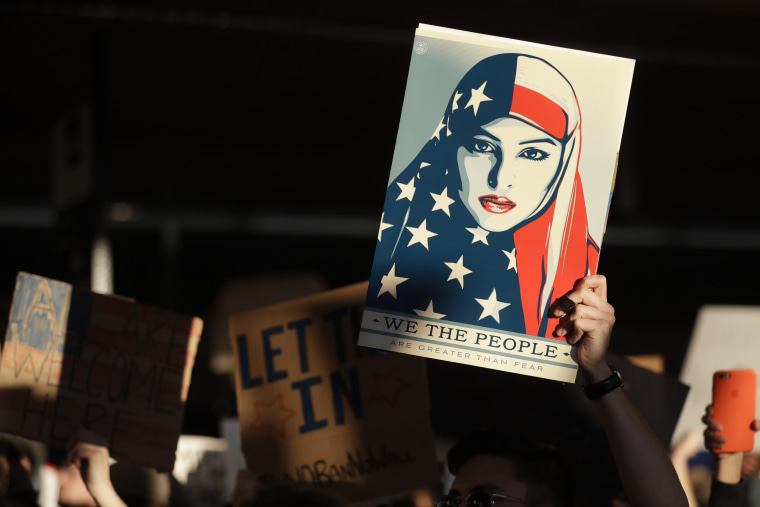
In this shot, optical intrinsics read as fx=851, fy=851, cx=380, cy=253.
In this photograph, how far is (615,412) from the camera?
149cm

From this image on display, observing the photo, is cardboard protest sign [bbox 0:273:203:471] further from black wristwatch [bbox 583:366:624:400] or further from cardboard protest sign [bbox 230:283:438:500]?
black wristwatch [bbox 583:366:624:400]

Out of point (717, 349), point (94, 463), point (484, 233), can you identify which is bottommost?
point (94, 463)

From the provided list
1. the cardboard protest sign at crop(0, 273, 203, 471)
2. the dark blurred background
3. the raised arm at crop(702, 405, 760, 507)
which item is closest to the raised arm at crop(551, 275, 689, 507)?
the raised arm at crop(702, 405, 760, 507)

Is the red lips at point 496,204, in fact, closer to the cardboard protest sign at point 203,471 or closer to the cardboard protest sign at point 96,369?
the cardboard protest sign at point 96,369

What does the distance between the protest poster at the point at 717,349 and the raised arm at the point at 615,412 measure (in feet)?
3.34

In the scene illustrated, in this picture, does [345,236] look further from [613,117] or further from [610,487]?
[613,117]

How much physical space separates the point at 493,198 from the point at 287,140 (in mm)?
4941

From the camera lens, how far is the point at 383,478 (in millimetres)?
2045

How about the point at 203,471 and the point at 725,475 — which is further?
the point at 203,471

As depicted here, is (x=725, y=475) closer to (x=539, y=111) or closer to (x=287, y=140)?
(x=539, y=111)

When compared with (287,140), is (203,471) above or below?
below

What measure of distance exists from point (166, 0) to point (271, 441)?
8.45 feet

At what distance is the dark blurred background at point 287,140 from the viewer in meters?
4.07

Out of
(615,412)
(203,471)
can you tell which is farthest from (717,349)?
(203,471)
